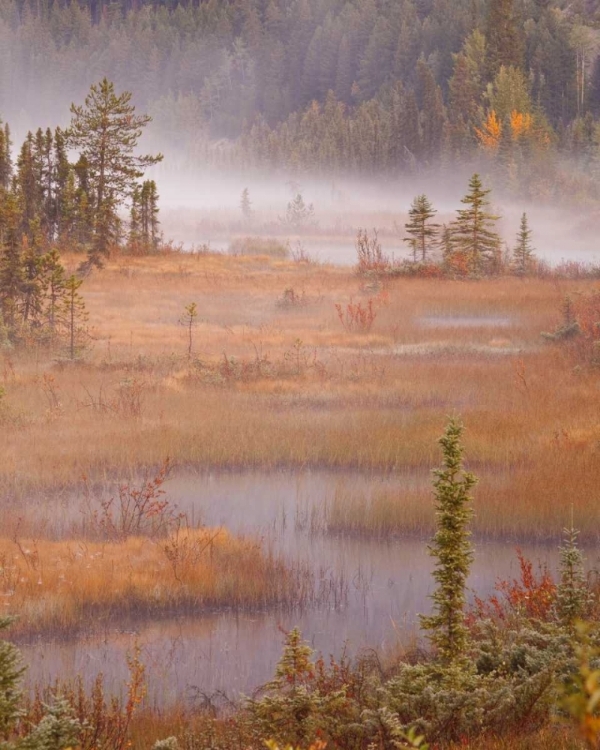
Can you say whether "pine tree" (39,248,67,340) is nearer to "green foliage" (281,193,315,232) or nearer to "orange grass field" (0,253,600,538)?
"orange grass field" (0,253,600,538)

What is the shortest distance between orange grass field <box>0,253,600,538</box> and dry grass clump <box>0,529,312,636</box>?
43.2 inches

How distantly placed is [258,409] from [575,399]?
4.65 metres

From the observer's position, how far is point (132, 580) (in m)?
7.95

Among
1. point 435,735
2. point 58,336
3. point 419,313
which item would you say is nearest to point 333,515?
point 435,735

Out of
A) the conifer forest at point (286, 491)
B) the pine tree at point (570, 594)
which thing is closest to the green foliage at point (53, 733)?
the conifer forest at point (286, 491)

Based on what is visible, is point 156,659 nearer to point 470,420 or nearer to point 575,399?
point 470,420

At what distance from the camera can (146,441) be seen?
1231cm

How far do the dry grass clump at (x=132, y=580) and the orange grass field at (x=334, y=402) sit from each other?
110cm

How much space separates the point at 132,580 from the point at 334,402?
715cm

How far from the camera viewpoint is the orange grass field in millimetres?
10617

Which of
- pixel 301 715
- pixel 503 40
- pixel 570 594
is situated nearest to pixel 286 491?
pixel 570 594

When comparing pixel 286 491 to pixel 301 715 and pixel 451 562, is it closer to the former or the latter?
pixel 451 562

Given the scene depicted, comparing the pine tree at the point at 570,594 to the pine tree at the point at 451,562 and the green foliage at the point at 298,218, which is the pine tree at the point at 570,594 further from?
the green foliage at the point at 298,218

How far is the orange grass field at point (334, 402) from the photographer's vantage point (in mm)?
10617
